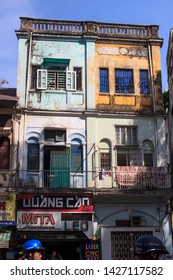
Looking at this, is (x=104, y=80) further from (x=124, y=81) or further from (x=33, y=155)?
(x=33, y=155)

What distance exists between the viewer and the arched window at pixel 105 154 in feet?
62.1

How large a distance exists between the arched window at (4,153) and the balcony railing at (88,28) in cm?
545

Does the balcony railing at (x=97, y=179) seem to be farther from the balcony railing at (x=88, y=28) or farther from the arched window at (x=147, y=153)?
the balcony railing at (x=88, y=28)

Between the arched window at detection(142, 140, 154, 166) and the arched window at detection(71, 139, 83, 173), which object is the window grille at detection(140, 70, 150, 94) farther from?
the arched window at detection(71, 139, 83, 173)

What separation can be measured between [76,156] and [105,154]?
1389 mm

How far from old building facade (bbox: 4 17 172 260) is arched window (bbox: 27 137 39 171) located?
0.04m

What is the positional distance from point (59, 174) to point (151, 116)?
17.1 feet

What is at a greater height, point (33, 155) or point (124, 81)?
point (124, 81)

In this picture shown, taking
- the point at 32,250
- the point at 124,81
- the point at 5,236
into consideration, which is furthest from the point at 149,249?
the point at 124,81

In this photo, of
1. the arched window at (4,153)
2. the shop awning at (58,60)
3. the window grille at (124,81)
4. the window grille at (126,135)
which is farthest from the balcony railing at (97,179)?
the shop awning at (58,60)

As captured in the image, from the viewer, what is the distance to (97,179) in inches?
717

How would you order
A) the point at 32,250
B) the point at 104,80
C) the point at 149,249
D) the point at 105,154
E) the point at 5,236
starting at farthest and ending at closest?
the point at 104,80 < the point at 105,154 < the point at 5,236 < the point at 32,250 < the point at 149,249

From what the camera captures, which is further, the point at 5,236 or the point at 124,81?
the point at 124,81
